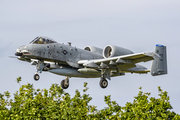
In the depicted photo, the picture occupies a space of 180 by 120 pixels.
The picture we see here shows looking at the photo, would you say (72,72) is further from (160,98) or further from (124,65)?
(160,98)

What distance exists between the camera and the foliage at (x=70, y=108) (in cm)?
1972

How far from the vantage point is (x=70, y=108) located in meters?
19.7

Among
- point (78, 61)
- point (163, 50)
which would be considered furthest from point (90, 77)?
point (163, 50)

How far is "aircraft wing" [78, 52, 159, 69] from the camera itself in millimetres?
26377

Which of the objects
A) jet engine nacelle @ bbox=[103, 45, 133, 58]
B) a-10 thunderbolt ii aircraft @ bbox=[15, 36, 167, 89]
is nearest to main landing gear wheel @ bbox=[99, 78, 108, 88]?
a-10 thunderbolt ii aircraft @ bbox=[15, 36, 167, 89]

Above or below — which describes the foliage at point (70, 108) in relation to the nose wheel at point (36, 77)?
below

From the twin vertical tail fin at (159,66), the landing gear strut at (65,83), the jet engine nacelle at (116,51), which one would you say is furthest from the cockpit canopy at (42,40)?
the twin vertical tail fin at (159,66)

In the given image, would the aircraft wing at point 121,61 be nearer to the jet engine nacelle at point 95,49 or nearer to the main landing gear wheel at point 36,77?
the jet engine nacelle at point 95,49

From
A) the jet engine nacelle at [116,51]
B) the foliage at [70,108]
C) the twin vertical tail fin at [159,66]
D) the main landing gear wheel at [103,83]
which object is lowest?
the foliage at [70,108]

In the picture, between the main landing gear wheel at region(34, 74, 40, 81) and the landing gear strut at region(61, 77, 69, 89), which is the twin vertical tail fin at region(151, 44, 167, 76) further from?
the main landing gear wheel at region(34, 74, 40, 81)

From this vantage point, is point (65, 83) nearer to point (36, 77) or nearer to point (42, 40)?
point (36, 77)

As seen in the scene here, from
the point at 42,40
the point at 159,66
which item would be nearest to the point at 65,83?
the point at 42,40

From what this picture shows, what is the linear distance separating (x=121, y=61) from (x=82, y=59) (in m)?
3.89

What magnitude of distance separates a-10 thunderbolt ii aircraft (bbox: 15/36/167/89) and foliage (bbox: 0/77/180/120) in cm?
531
